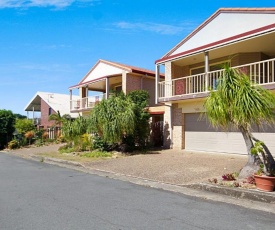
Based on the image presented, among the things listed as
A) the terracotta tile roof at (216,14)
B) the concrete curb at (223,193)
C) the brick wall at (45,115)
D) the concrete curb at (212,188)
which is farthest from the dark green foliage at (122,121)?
the brick wall at (45,115)

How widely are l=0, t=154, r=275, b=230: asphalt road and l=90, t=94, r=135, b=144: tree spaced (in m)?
8.10

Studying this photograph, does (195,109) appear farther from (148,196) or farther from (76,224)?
(76,224)

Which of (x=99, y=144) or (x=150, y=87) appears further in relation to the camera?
(x=150, y=87)

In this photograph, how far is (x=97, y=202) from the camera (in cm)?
725

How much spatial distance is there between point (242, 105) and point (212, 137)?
28.4 ft

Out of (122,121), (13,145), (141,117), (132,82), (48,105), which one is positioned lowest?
(13,145)

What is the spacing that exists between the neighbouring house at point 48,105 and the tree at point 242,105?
29457 mm

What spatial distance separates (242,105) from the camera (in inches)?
335

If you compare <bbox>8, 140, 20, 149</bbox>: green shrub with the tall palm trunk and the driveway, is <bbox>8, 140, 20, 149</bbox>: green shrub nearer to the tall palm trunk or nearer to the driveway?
the driveway

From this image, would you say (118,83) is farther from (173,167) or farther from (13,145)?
(173,167)

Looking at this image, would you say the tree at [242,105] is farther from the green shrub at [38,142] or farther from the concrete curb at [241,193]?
the green shrub at [38,142]

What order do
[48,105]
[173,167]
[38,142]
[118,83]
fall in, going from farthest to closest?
[48,105] < [38,142] < [118,83] < [173,167]

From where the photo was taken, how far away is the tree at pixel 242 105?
336 inches

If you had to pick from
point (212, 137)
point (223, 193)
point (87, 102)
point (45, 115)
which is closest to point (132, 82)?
point (87, 102)
